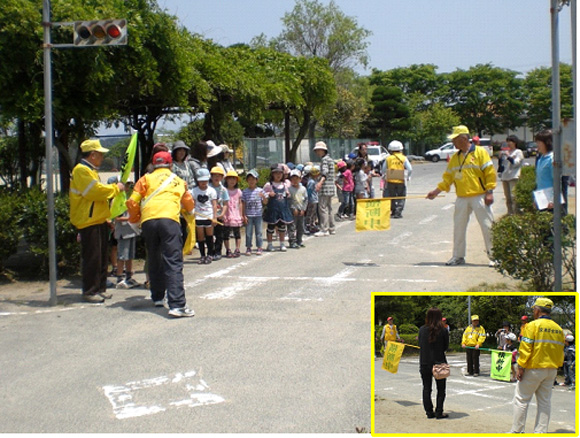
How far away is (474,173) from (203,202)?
170 inches

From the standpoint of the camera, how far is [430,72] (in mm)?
76625

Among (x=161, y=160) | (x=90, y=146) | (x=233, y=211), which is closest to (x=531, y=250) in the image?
(x=161, y=160)

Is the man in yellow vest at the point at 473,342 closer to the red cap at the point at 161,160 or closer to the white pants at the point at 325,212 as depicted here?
the red cap at the point at 161,160

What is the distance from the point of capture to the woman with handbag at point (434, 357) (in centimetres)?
388

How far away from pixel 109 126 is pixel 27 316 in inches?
371

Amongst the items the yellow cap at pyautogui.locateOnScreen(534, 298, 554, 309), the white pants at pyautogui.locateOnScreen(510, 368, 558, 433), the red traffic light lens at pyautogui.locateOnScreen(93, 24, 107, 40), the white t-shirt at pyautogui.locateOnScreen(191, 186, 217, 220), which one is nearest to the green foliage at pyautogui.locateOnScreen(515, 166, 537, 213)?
the white t-shirt at pyautogui.locateOnScreen(191, 186, 217, 220)

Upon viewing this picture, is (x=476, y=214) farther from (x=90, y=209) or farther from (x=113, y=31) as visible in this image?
(x=113, y=31)

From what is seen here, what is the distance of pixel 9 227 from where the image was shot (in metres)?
10.5

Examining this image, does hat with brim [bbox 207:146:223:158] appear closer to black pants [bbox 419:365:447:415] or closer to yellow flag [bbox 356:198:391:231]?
yellow flag [bbox 356:198:391:231]

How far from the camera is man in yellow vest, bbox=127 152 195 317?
852 cm

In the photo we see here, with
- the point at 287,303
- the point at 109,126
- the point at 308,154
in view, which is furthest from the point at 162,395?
the point at 308,154

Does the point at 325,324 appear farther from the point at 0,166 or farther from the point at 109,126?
the point at 0,166

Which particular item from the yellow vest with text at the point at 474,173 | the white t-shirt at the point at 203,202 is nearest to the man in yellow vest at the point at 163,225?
the white t-shirt at the point at 203,202

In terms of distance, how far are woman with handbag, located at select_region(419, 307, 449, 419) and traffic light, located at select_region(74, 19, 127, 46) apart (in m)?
6.38
